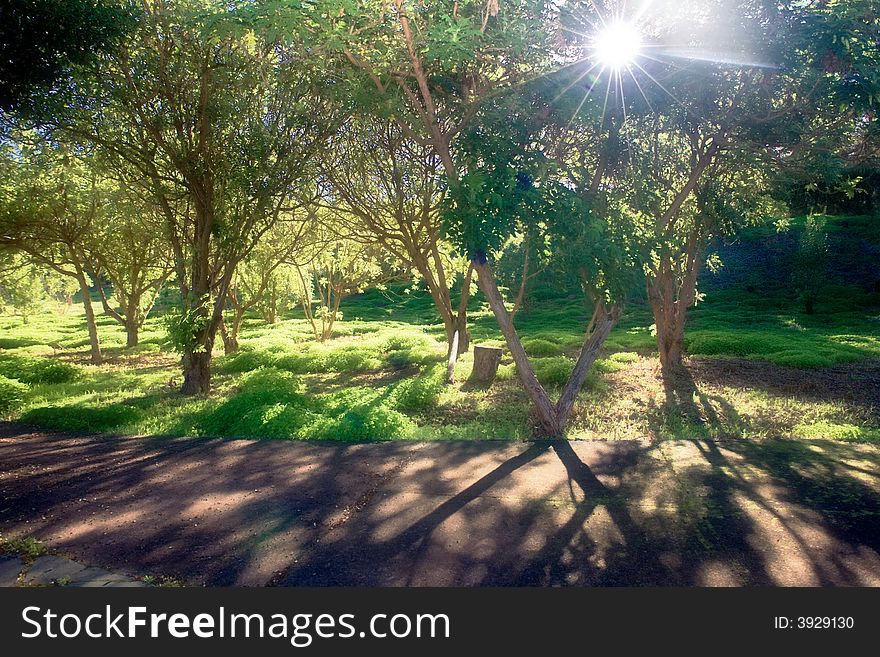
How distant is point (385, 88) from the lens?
33.7 feet

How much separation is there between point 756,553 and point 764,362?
16.7m

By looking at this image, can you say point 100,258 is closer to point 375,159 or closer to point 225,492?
point 375,159

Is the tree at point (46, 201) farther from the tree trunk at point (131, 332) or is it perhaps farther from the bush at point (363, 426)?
the bush at point (363, 426)

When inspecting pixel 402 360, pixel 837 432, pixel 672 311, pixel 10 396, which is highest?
pixel 672 311

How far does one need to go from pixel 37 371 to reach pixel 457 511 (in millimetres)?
18272

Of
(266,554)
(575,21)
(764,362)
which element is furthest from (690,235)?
(266,554)

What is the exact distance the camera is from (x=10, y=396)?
1407 cm

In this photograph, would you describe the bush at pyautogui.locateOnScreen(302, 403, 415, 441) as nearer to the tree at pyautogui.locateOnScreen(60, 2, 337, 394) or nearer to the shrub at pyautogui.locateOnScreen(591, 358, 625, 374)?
the tree at pyautogui.locateOnScreen(60, 2, 337, 394)

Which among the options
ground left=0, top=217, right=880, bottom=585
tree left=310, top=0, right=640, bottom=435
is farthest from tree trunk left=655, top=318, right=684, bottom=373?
tree left=310, top=0, right=640, bottom=435

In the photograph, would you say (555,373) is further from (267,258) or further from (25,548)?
(267,258)

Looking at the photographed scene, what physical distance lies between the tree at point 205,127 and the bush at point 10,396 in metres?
3.91

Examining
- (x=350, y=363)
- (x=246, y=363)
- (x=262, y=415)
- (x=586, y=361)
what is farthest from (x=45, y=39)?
(x=350, y=363)

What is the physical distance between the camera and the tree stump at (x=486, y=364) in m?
17.2

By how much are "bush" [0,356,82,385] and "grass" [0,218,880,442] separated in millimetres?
47
